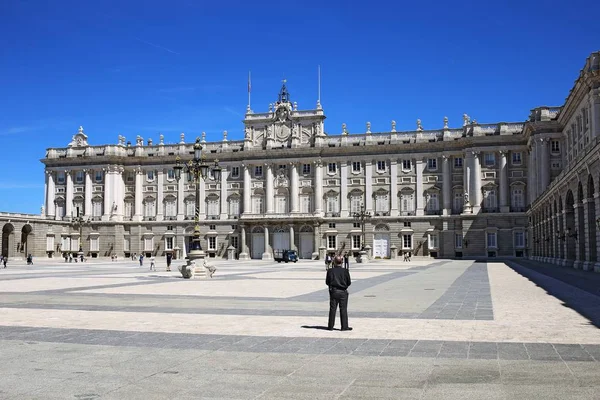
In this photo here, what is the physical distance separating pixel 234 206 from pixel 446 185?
28.4 metres

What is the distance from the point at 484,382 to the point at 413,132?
73.9m

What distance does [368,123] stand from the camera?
83250 millimetres

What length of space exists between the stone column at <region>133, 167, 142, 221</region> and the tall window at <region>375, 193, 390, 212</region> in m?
33.2

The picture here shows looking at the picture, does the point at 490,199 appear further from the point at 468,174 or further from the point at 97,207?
the point at 97,207

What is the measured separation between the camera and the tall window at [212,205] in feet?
286

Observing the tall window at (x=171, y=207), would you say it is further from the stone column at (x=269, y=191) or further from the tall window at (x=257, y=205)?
the stone column at (x=269, y=191)

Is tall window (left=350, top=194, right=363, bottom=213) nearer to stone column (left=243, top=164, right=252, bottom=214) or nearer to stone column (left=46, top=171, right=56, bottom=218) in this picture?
stone column (left=243, top=164, right=252, bottom=214)

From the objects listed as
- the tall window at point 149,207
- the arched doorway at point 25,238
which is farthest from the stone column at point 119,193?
the arched doorway at point 25,238

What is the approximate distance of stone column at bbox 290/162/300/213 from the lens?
8331cm

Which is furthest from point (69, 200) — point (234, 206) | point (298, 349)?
point (298, 349)

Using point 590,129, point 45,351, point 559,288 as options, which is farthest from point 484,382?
point 590,129

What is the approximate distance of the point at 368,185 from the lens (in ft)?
267

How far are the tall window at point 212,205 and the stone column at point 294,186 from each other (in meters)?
10.9

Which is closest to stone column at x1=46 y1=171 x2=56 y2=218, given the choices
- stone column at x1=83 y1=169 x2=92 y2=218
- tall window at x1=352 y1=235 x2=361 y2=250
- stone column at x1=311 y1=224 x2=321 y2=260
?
stone column at x1=83 y1=169 x2=92 y2=218
